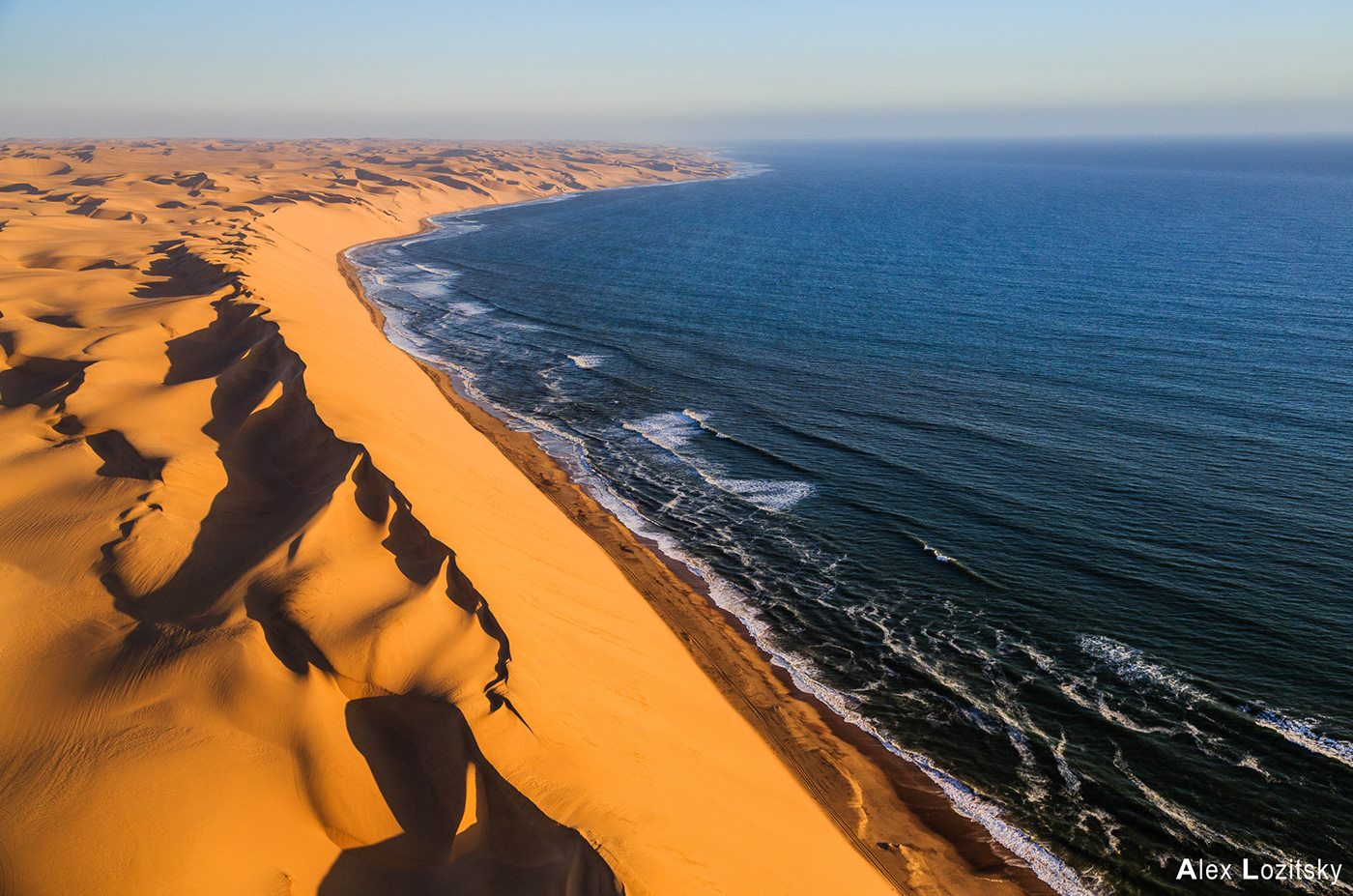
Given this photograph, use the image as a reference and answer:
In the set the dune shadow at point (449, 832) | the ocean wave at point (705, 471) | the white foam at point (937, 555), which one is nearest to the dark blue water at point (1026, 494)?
the white foam at point (937, 555)

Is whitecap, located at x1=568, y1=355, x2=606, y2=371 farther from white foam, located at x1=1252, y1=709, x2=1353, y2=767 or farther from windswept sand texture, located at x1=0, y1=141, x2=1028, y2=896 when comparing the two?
white foam, located at x1=1252, y1=709, x2=1353, y2=767

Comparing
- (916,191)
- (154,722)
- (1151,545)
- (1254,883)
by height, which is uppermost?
(916,191)

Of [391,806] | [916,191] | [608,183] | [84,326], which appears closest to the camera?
[391,806]

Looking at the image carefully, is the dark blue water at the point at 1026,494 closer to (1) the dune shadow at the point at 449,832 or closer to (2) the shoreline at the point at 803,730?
(2) the shoreline at the point at 803,730

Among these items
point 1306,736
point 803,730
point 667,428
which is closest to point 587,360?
point 667,428

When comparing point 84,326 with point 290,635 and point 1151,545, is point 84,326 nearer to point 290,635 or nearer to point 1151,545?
point 290,635

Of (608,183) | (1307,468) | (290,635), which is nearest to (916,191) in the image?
(608,183)

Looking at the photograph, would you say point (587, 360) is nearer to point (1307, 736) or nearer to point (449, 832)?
point (449, 832)
